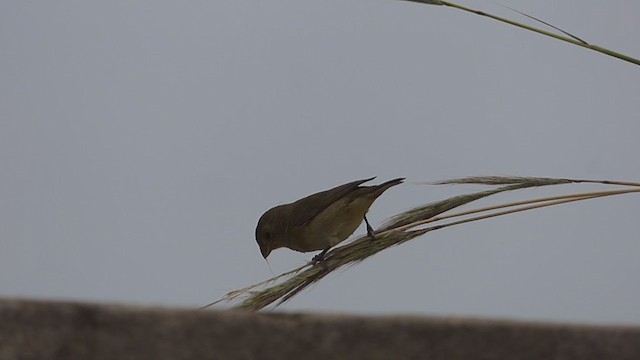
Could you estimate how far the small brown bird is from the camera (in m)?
3.85

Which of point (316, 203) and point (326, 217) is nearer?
point (326, 217)

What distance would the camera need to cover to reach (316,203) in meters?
3.99

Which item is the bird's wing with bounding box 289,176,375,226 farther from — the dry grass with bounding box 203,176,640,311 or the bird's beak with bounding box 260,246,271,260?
the dry grass with bounding box 203,176,640,311

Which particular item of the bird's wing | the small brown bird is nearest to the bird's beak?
the small brown bird

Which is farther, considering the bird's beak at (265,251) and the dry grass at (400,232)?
the bird's beak at (265,251)

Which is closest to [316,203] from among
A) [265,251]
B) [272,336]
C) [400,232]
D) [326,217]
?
[326,217]

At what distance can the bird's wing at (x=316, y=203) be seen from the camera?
387 centimetres

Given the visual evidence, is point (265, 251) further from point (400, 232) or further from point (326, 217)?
point (400, 232)

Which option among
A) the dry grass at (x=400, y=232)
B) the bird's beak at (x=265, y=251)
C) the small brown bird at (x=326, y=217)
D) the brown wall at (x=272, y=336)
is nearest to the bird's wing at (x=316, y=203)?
the small brown bird at (x=326, y=217)

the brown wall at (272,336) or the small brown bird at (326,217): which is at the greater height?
the small brown bird at (326,217)

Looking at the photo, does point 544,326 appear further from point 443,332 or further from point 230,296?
point 230,296

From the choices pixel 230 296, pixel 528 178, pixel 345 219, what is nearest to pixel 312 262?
pixel 230 296

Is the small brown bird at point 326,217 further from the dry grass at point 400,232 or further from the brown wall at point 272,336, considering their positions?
the brown wall at point 272,336

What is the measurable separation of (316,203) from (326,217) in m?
0.12
